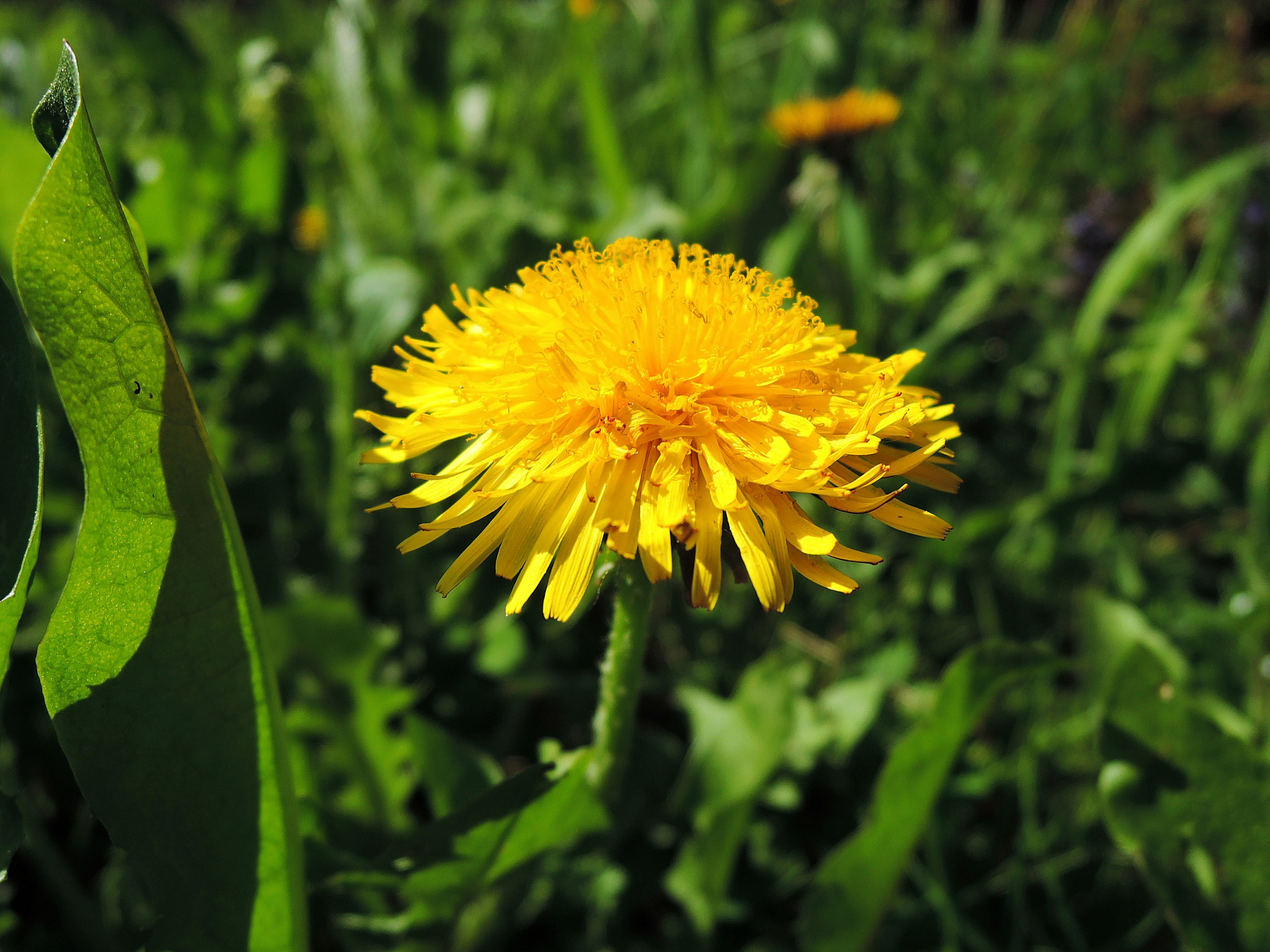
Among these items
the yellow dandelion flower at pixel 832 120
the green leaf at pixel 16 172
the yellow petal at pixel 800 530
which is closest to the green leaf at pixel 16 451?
the yellow petal at pixel 800 530

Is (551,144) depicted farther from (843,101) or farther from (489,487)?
(489,487)

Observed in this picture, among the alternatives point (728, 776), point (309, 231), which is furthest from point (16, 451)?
point (309, 231)

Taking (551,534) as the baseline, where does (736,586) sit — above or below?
below

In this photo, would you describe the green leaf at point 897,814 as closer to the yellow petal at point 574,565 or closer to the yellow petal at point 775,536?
the yellow petal at point 775,536

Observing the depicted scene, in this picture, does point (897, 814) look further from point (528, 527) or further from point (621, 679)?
point (528, 527)

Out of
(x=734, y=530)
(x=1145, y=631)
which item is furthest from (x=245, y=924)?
(x=1145, y=631)

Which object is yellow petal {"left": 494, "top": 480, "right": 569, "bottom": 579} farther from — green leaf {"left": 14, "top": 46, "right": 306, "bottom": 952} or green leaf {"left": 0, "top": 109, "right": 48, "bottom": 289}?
green leaf {"left": 0, "top": 109, "right": 48, "bottom": 289}
